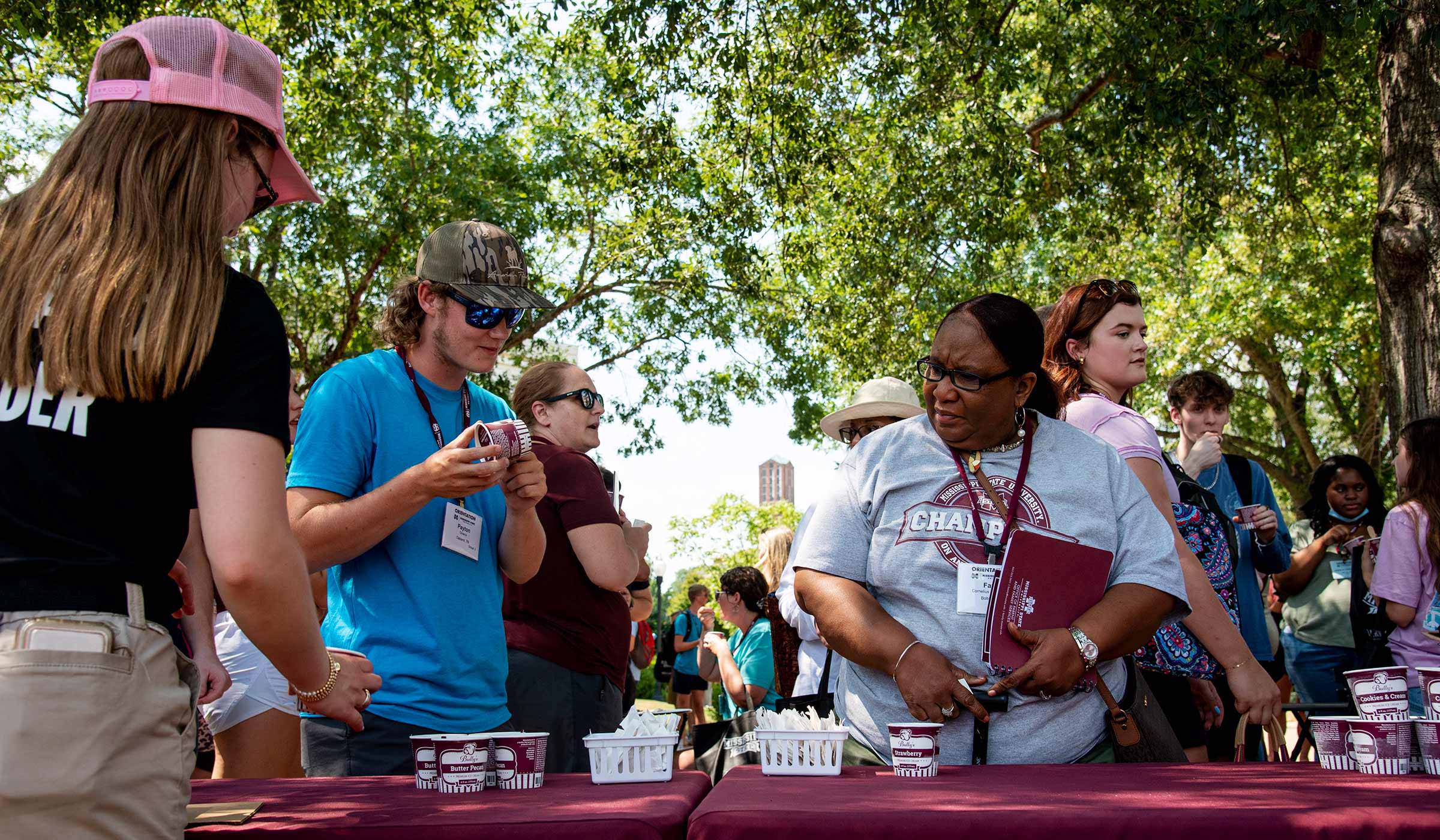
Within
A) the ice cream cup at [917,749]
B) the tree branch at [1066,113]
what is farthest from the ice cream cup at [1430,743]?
the tree branch at [1066,113]

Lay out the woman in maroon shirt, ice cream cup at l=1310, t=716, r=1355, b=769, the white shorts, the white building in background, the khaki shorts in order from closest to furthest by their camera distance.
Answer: the khaki shorts
ice cream cup at l=1310, t=716, r=1355, b=769
the woman in maroon shirt
the white shorts
the white building in background

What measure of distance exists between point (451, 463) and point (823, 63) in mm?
8280

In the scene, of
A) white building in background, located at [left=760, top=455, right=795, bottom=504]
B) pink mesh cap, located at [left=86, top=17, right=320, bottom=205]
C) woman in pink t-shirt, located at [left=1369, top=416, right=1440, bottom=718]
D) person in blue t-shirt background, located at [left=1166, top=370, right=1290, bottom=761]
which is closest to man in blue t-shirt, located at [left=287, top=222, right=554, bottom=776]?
pink mesh cap, located at [left=86, top=17, right=320, bottom=205]

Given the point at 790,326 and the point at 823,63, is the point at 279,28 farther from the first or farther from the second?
the point at 790,326

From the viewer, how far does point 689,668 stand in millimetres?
14109

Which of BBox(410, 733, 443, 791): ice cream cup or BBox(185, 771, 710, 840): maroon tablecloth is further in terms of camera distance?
BBox(410, 733, 443, 791): ice cream cup

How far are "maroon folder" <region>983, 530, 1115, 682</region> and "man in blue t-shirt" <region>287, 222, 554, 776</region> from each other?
1.13m

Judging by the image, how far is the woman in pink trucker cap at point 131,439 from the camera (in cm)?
133

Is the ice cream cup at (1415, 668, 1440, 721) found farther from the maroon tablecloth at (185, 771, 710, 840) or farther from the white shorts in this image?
the white shorts

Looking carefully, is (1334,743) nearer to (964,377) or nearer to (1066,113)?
(964,377)

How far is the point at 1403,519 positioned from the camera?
4.55 metres

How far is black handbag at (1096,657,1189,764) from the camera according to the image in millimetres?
2484

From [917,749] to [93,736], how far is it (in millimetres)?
1380

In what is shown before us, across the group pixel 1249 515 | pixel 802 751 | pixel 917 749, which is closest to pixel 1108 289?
pixel 1249 515
